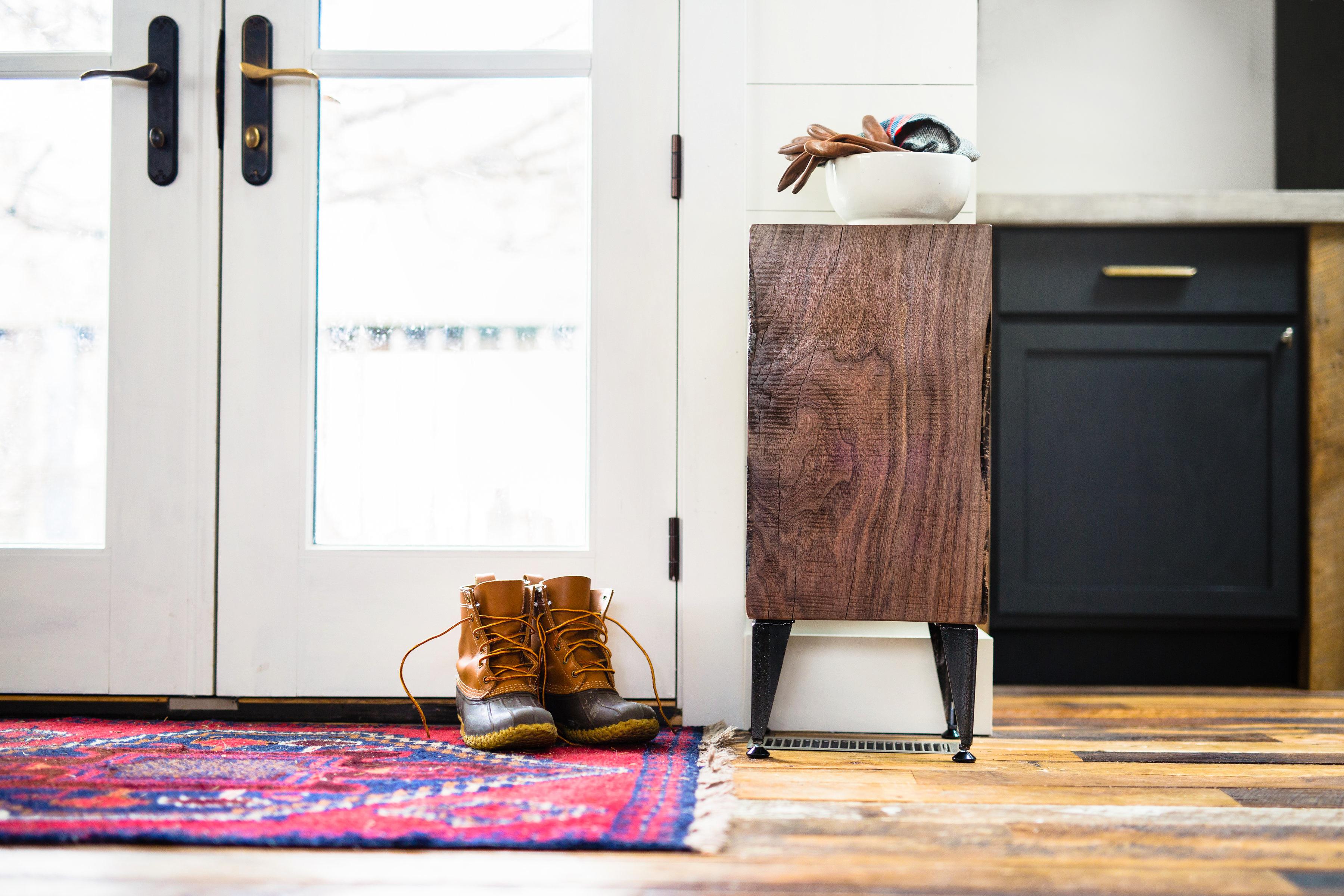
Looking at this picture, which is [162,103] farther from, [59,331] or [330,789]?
[330,789]

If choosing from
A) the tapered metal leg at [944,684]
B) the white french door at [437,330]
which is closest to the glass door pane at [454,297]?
the white french door at [437,330]

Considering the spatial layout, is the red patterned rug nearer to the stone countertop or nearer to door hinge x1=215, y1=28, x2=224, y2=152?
door hinge x1=215, y1=28, x2=224, y2=152

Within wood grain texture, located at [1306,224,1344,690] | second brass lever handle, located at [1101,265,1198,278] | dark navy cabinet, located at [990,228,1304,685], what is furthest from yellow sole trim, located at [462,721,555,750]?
wood grain texture, located at [1306,224,1344,690]

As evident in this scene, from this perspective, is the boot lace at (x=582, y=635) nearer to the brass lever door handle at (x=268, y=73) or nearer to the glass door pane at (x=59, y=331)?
the glass door pane at (x=59, y=331)

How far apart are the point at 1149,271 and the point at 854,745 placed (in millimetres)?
1105

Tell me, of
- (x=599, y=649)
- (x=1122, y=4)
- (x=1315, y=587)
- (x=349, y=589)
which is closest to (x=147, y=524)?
(x=349, y=589)

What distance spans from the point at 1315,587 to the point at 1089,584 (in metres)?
0.43

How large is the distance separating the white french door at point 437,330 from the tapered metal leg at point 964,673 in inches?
17.7

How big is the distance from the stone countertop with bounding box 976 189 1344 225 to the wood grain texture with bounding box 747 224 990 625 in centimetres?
62

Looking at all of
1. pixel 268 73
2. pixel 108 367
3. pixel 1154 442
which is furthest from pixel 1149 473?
pixel 108 367

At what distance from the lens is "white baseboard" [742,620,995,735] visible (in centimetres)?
142

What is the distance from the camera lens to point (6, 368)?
1542mm

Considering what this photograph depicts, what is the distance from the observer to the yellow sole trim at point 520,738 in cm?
124

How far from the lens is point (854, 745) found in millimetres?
1348
